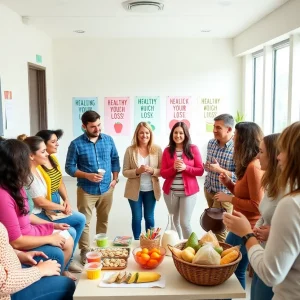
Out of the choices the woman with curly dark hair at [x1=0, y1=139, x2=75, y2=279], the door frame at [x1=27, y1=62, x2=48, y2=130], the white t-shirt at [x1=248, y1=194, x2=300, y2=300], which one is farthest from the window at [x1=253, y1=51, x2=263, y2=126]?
the white t-shirt at [x1=248, y1=194, x2=300, y2=300]

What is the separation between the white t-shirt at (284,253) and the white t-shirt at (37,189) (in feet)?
6.36

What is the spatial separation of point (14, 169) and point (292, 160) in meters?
1.50

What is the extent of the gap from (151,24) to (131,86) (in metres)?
1.48

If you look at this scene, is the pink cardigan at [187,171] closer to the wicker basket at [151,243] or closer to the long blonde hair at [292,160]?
the wicker basket at [151,243]

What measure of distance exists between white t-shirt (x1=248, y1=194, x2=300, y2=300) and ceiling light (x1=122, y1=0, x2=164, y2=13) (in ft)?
12.0

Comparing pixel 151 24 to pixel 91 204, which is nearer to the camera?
pixel 91 204

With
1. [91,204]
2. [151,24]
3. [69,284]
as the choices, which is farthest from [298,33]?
[69,284]

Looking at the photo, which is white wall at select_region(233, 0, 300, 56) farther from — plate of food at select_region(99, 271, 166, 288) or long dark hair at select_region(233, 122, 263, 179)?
plate of food at select_region(99, 271, 166, 288)

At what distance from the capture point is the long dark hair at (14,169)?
200cm

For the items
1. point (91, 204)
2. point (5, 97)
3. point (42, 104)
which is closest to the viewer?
point (91, 204)

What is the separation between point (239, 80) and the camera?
6.84 m

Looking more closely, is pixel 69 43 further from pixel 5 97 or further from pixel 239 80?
pixel 239 80

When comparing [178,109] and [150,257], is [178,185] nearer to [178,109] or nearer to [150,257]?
[150,257]

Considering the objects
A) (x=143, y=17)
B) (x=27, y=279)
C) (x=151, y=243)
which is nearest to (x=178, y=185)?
(x=151, y=243)
